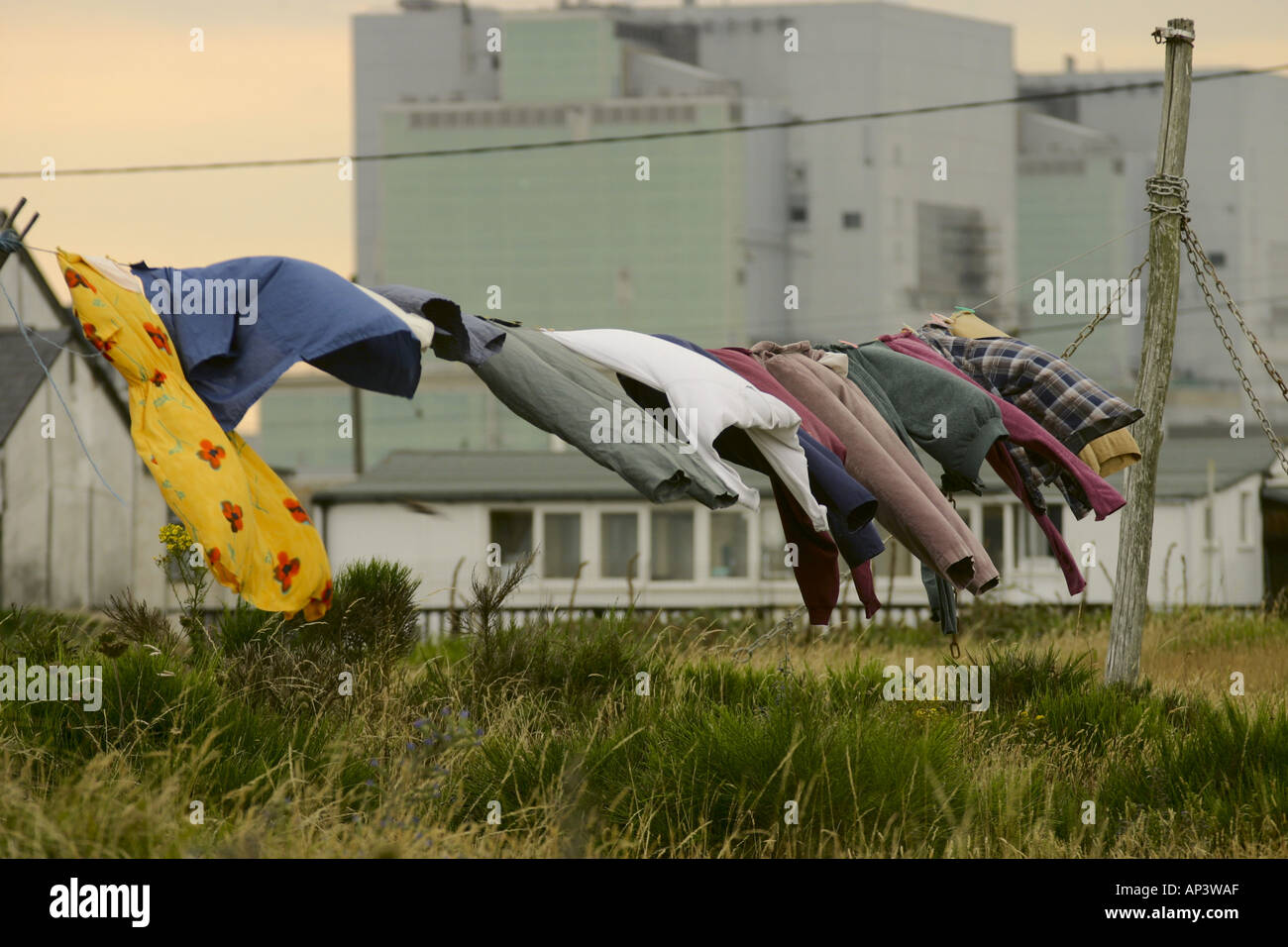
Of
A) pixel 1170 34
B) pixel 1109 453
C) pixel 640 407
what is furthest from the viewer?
pixel 1170 34

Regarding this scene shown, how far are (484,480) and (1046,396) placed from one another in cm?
1937

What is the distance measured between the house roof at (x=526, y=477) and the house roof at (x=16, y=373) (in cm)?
476

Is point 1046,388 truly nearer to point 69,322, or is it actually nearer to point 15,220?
point 15,220

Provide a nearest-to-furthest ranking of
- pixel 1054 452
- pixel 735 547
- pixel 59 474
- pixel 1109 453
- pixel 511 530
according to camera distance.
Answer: pixel 1054 452 → pixel 1109 453 → pixel 59 474 → pixel 511 530 → pixel 735 547

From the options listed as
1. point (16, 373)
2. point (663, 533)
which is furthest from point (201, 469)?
point (663, 533)

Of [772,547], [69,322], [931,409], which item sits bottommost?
[772,547]

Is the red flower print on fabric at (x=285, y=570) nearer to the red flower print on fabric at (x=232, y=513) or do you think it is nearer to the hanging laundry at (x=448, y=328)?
the red flower print on fabric at (x=232, y=513)

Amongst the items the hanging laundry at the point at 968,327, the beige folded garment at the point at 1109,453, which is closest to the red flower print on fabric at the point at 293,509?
the hanging laundry at the point at 968,327

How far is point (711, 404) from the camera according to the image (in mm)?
5684

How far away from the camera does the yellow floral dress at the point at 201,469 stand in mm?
4785

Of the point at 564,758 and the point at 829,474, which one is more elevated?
the point at 829,474

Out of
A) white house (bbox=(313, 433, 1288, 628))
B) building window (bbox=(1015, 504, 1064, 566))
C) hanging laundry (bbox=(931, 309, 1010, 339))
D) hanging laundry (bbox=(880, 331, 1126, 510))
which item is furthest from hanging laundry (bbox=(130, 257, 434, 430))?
building window (bbox=(1015, 504, 1064, 566))

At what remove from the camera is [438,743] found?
681 cm
